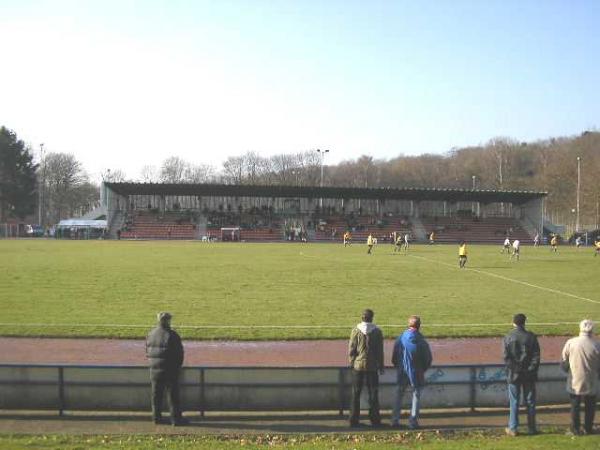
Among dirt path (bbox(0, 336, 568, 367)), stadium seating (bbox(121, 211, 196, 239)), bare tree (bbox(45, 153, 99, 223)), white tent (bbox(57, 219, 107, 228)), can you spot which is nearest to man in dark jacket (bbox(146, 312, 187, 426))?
dirt path (bbox(0, 336, 568, 367))

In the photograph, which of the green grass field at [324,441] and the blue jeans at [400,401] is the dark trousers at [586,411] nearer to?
the green grass field at [324,441]

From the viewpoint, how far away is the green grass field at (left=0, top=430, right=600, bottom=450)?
766cm

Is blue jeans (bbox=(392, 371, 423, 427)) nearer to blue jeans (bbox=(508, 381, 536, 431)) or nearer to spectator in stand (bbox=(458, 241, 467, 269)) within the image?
blue jeans (bbox=(508, 381, 536, 431))

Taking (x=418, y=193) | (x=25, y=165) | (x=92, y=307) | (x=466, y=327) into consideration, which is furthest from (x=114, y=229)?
(x=466, y=327)

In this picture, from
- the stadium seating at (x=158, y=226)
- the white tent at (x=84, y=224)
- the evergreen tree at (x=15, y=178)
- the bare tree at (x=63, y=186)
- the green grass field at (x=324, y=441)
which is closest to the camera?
the green grass field at (x=324, y=441)

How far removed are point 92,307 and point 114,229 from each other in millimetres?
61733

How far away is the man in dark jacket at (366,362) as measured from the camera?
8.79 metres

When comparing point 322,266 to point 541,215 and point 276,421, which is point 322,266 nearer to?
point 276,421

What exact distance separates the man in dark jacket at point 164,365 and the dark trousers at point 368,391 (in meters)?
2.47

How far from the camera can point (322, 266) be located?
115 ft

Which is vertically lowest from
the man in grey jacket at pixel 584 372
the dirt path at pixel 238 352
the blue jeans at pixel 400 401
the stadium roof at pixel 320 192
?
the dirt path at pixel 238 352

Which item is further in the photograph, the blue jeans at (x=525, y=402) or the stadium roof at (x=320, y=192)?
the stadium roof at (x=320, y=192)

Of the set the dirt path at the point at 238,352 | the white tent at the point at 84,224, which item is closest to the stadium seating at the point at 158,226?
the white tent at the point at 84,224

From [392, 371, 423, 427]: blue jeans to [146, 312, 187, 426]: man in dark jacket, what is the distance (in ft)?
10.1
